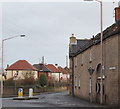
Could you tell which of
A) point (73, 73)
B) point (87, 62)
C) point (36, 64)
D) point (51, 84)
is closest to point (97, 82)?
point (87, 62)

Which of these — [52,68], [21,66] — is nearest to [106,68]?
[21,66]

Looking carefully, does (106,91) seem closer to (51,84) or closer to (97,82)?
(97,82)

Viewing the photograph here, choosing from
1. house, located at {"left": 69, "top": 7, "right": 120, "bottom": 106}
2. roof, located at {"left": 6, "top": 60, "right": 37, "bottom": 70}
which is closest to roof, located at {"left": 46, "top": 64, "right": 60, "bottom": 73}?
roof, located at {"left": 6, "top": 60, "right": 37, "bottom": 70}

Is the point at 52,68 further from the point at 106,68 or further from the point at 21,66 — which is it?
the point at 106,68

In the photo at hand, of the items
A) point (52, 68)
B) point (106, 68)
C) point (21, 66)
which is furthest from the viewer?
point (52, 68)

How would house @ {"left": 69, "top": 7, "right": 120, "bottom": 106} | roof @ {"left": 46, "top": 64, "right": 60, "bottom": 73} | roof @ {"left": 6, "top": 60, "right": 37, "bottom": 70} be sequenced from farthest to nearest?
roof @ {"left": 46, "top": 64, "right": 60, "bottom": 73}, roof @ {"left": 6, "top": 60, "right": 37, "bottom": 70}, house @ {"left": 69, "top": 7, "right": 120, "bottom": 106}

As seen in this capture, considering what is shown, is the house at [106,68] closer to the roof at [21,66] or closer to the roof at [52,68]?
the roof at [21,66]

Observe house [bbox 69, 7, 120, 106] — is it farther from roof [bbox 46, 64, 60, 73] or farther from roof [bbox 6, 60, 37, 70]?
roof [bbox 46, 64, 60, 73]

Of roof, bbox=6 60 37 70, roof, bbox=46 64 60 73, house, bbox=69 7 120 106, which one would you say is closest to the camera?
house, bbox=69 7 120 106

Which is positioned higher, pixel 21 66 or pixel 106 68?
pixel 21 66

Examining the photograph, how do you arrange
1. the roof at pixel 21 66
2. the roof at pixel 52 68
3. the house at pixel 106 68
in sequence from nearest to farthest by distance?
the house at pixel 106 68 < the roof at pixel 21 66 < the roof at pixel 52 68

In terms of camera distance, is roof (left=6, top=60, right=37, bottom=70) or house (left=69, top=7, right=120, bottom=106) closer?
house (left=69, top=7, right=120, bottom=106)

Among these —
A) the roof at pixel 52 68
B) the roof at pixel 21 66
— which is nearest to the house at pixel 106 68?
the roof at pixel 21 66

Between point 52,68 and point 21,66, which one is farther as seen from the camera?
point 52,68
